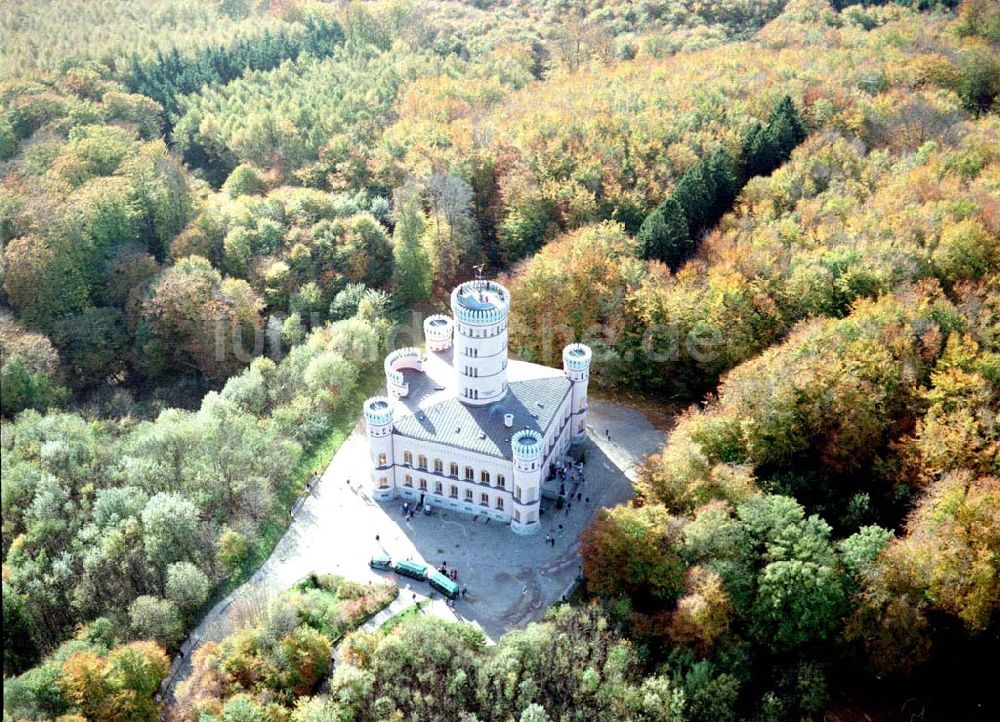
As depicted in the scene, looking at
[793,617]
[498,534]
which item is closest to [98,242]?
[498,534]

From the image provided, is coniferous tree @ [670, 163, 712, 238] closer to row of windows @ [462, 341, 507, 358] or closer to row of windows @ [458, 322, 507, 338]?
row of windows @ [458, 322, 507, 338]

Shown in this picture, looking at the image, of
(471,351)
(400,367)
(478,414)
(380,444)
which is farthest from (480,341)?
(380,444)

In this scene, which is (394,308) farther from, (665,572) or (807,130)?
(807,130)

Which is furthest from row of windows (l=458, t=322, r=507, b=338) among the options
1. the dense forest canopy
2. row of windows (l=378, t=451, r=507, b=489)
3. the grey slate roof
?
the dense forest canopy

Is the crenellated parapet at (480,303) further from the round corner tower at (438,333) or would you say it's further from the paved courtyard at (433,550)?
the paved courtyard at (433,550)

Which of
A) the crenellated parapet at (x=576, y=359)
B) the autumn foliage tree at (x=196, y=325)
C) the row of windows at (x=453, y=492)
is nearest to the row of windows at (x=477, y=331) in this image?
the crenellated parapet at (x=576, y=359)

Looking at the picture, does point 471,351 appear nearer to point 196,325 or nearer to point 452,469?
point 452,469
